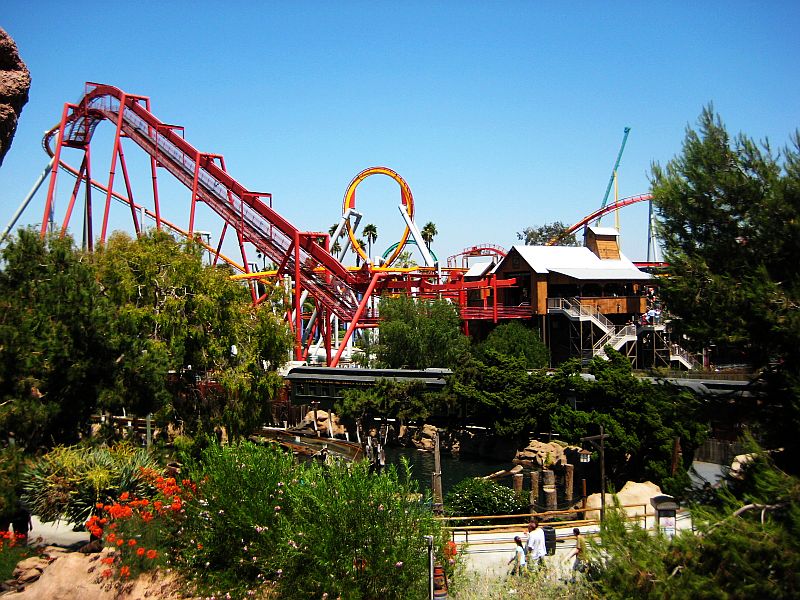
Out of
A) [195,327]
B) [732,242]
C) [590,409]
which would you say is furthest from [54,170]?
[732,242]

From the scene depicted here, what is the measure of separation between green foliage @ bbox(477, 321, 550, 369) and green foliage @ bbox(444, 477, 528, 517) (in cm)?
1945

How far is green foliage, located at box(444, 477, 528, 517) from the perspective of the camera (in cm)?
2080

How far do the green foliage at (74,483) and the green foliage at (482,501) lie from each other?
8.61 m

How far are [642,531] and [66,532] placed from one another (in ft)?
42.9

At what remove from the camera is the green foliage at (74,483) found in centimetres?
1523

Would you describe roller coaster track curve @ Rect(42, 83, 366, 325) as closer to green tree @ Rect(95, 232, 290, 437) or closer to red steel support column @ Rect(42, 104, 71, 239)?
red steel support column @ Rect(42, 104, 71, 239)

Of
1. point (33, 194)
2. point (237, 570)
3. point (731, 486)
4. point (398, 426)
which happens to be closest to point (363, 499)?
point (237, 570)

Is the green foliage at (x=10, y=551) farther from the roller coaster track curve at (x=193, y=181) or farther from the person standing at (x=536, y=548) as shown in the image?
the roller coaster track curve at (x=193, y=181)

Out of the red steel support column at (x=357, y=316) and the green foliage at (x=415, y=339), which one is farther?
the red steel support column at (x=357, y=316)

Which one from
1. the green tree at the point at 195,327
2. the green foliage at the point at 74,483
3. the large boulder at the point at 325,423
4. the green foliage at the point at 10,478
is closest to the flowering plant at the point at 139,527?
the green foliage at the point at 74,483

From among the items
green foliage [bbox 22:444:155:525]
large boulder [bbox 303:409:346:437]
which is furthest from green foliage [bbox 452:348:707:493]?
green foliage [bbox 22:444:155:525]

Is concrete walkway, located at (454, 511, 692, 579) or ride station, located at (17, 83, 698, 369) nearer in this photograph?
concrete walkway, located at (454, 511, 692, 579)

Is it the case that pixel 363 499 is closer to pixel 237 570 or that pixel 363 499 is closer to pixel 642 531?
pixel 237 570

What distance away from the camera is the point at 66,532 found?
1680 cm
